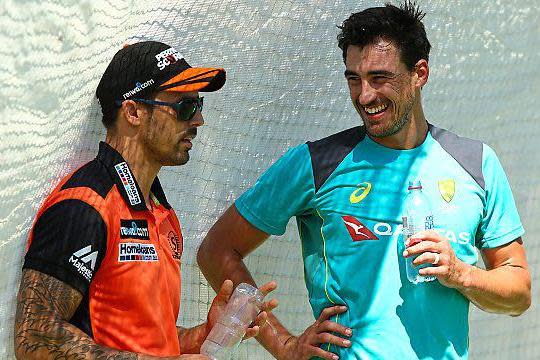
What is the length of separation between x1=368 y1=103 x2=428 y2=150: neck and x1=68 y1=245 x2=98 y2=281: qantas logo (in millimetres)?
957

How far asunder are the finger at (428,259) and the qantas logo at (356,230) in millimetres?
198

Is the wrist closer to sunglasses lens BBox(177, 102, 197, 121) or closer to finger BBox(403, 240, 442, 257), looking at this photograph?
finger BBox(403, 240, 442, 257)

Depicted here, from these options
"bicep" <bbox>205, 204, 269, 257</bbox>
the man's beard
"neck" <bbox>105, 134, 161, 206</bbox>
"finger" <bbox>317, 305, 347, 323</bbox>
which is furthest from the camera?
"bicep" <bbox>205, 204, 269, 257</bbox>

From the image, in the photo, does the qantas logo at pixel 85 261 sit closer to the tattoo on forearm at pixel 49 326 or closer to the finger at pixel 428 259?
the tattoo on forearm at pixel 49 326

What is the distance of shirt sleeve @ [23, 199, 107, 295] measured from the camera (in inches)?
100

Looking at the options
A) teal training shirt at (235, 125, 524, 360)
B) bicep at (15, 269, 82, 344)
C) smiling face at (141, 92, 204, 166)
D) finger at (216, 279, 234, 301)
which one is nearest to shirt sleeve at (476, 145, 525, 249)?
teal training shirt at (235, 125, 524, 360)

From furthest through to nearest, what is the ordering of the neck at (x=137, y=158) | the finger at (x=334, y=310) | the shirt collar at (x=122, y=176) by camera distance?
the finger at (x=334, y=310) < the neck at (x=137, y=158) < the shirt collar at (x=122, y=176)

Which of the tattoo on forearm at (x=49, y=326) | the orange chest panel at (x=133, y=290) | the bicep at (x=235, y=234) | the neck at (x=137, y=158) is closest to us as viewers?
the tattoo on forearm at (x=49, y=326)

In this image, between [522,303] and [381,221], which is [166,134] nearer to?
[381,221]

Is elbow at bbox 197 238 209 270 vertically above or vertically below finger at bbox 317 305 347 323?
above

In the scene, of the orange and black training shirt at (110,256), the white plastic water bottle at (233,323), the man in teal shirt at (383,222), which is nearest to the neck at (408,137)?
the man in teal shirt at (383,222)

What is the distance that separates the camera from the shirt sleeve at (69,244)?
2.55 m

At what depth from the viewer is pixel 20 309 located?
2.56 meters

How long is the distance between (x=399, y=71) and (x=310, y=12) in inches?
35.8
